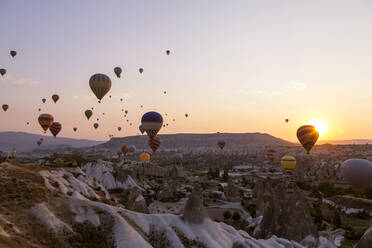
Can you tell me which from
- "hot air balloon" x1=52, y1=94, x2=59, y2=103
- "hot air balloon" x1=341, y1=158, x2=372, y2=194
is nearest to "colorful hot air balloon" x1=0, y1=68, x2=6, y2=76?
"hot air balloon" x1=52, y1=94, x2=59, y2=103

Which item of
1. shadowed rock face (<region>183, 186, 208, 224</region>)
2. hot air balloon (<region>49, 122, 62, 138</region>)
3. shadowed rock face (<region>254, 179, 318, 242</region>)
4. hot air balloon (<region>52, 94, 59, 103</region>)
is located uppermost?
hot air balloon (<region>52, 94, 59, 103</region>)

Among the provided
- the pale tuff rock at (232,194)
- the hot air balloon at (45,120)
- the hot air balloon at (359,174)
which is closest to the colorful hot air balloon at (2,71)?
the hot air balloon at (45,120)

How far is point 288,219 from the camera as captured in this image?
30.1m

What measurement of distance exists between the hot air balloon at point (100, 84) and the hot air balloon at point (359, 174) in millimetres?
39690

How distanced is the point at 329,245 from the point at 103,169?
57974 mm

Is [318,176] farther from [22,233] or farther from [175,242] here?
[22,233]

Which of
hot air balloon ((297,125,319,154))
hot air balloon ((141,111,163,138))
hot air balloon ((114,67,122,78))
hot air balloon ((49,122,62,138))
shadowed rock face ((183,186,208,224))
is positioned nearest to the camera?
shadowed rock face ((183,186,208,224))

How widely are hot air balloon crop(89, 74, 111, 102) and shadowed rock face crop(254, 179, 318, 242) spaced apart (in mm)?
34240

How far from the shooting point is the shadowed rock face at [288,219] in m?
29.0

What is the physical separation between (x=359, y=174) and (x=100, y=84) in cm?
4154

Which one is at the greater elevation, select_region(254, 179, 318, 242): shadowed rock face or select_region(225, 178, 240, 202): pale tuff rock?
select_region(254, 179, 318, 242): shadowed rock face

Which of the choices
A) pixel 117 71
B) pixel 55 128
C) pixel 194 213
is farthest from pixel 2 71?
pixel 194 213

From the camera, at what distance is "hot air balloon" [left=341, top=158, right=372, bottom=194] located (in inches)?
1358

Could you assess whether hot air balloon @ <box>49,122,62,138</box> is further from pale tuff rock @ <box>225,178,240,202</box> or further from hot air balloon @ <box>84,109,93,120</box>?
pale tuff rock @ <box>225,178,240,202</box>
